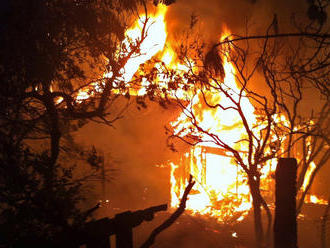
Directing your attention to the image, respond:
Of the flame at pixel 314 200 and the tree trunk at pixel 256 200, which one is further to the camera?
the flame at pixel 314 200

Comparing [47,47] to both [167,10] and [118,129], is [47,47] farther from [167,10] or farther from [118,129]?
[167,10]

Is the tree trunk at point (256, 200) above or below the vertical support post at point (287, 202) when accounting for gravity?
below

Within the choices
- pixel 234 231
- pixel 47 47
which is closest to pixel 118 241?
pixel 47 47

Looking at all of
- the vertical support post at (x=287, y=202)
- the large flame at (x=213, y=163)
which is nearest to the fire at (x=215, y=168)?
the large flame at (x=213, y=163)

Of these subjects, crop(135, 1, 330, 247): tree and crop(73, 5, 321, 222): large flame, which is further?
crop(73, 5, 321, 222): large flame

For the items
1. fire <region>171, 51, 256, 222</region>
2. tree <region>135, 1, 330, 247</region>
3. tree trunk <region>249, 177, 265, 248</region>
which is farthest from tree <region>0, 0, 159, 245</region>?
fire <region>171, 51, 256, 222</region>

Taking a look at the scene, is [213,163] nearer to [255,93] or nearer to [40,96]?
[255,93]

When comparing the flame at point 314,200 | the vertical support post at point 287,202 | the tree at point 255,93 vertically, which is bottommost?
the flame at point 314,200

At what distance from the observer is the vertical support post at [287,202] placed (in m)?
2.63

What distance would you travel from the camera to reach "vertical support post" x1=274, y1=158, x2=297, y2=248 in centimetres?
263

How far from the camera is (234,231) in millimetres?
12438

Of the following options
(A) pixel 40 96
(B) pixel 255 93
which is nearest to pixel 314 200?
(B) pixel 255 93

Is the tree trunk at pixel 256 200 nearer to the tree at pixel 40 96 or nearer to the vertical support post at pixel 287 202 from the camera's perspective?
the tree at pixel 40 96

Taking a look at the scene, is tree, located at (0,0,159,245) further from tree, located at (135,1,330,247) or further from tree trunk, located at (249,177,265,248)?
tree trunk, located at (249,177,265,248)
